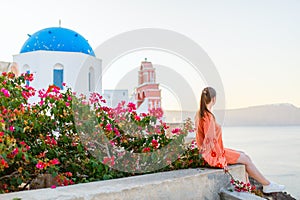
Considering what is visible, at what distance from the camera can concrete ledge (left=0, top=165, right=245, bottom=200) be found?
6.39 feet

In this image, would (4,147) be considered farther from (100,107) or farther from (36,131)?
(100,107)

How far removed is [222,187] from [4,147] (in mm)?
1670

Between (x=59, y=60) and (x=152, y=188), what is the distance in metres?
9.98

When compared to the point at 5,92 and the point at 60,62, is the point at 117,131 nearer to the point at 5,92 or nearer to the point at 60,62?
the point at 5,92

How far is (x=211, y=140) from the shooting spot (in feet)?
9.21

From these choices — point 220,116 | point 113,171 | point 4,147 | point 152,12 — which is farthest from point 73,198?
point 152,12

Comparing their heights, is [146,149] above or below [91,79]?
below

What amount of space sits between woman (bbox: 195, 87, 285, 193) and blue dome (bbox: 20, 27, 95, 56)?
378 inches

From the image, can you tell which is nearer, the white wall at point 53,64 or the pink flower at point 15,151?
the pink flower at point 15,151

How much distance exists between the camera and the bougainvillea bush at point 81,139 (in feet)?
8.32

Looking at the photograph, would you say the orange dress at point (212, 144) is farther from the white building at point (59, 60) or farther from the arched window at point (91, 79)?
the arched window at point (91, 79)

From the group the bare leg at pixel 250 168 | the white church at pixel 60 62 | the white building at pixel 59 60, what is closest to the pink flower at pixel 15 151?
the bare leg at pixel 250 168

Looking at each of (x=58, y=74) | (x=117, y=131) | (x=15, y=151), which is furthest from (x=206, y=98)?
(x=58, y=74)

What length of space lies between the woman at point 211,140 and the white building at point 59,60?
336 inches
